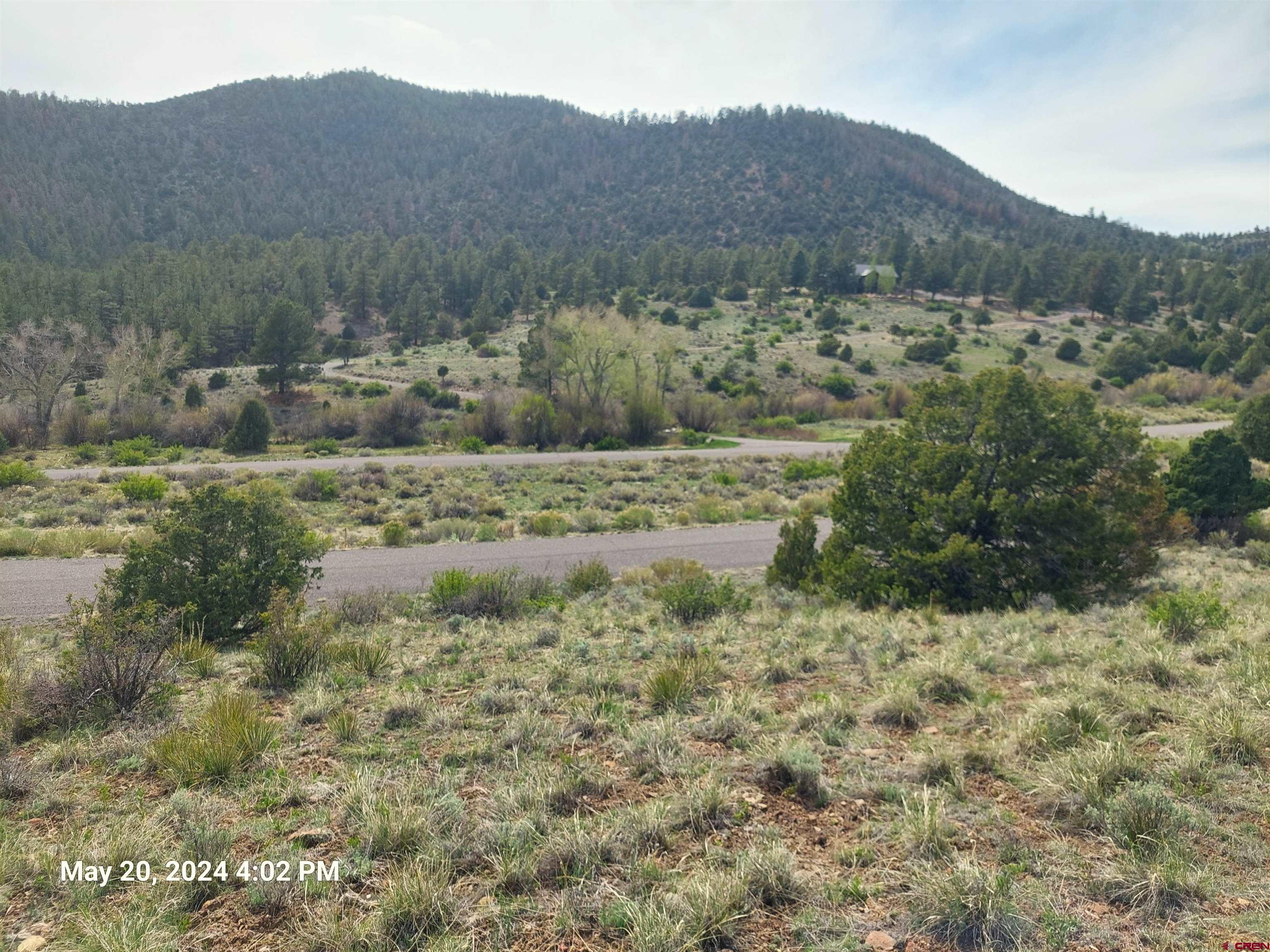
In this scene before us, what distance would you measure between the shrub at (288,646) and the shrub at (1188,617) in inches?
345

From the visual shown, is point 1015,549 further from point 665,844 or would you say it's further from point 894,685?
point 665,844

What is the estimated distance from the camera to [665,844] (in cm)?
370

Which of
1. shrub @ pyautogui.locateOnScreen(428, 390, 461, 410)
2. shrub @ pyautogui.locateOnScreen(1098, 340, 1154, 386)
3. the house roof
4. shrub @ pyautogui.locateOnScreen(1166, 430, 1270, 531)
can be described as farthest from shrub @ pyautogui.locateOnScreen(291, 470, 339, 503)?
the house roof

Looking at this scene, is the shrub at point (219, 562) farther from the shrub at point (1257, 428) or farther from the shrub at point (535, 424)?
the shrub at point (1257, 428)

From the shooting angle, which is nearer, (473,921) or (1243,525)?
(473,921)

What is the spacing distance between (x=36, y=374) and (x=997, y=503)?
166ft

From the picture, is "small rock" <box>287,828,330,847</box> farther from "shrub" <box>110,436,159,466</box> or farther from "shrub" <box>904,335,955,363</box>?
"shrub" <box>904,335,955,363</box>

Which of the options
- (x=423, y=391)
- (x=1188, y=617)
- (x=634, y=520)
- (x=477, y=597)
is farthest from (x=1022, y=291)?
(x=477, y=597)

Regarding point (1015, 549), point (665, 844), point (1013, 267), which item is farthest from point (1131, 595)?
point (1013, 267)

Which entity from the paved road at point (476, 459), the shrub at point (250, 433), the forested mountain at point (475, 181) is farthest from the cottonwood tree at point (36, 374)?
the forested mountain at point (475, 181)

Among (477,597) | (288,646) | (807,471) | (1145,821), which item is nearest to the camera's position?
(1145,821)

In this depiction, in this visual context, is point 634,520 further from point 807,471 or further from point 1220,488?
point 1220,488

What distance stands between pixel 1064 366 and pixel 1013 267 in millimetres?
32974

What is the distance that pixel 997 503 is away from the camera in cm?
1002
